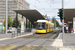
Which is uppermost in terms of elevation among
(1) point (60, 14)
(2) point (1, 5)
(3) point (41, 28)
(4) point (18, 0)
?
(2) point (1, 5)

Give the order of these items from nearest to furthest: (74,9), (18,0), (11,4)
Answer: (18,0) < (74,9) < (11,4)

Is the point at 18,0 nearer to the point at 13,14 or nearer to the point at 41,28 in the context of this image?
the point at 41,28

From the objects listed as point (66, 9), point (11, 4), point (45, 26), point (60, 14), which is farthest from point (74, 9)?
point (11, 4)

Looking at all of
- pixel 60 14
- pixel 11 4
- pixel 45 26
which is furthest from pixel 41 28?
pixel 11 4

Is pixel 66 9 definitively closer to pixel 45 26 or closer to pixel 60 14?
pixel 45 26

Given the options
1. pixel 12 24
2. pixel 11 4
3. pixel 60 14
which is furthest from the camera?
pixel 11 4

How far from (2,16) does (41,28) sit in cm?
8192

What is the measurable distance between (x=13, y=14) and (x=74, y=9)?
3096 inches

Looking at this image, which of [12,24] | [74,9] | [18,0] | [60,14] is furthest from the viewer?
[12,24]

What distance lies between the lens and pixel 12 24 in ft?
298

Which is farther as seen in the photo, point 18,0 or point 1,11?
point 1,11

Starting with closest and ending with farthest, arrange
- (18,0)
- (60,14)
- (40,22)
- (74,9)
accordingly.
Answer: (60,14), (18,0), (40,22), (74,9)

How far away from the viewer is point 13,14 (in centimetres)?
11081

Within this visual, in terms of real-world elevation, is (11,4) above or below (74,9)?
above
